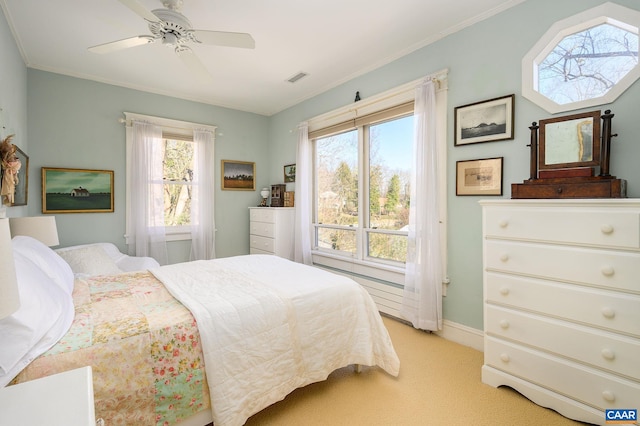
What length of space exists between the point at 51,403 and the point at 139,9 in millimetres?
2050

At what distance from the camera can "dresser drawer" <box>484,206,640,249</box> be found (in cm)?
151

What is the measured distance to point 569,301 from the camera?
169cm

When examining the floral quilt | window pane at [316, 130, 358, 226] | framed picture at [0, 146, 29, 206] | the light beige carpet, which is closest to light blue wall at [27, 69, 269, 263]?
framed picture at [0, 146, 29, 206]

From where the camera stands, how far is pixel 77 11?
2.34m

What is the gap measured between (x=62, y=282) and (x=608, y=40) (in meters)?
3.79

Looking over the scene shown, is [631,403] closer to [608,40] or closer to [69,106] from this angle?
[608,40]

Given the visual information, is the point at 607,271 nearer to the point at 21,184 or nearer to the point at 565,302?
the point at 565,302

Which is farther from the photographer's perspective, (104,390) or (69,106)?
(69,106)

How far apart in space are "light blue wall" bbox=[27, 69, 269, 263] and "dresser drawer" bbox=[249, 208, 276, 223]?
44 cm

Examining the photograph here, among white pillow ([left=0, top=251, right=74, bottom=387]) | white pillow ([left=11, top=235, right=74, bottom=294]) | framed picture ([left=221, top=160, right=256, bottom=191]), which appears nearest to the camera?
white pillow ([left=0, top=251, right=74, bottom=387])

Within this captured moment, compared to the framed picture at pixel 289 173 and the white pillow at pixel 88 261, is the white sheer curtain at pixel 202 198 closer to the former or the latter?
the framed picture at pixel 289 173

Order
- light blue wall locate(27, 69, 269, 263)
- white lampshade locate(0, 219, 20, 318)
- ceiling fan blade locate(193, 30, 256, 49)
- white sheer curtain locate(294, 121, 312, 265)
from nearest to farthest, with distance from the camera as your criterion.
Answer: white lampshade locate(0, 219, 20, 318)
ceiling fan blade locate(193, 30, 256, 49)
light blue wall locate(27, 69, 269, 263)
white sheer curtain locate(294, 121, 312, 265)

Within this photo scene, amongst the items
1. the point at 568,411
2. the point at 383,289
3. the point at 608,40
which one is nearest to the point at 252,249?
the point at 383,289

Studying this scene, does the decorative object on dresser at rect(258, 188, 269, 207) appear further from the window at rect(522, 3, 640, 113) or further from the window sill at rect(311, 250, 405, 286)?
the window at rect(522, 3, 640, 113)
